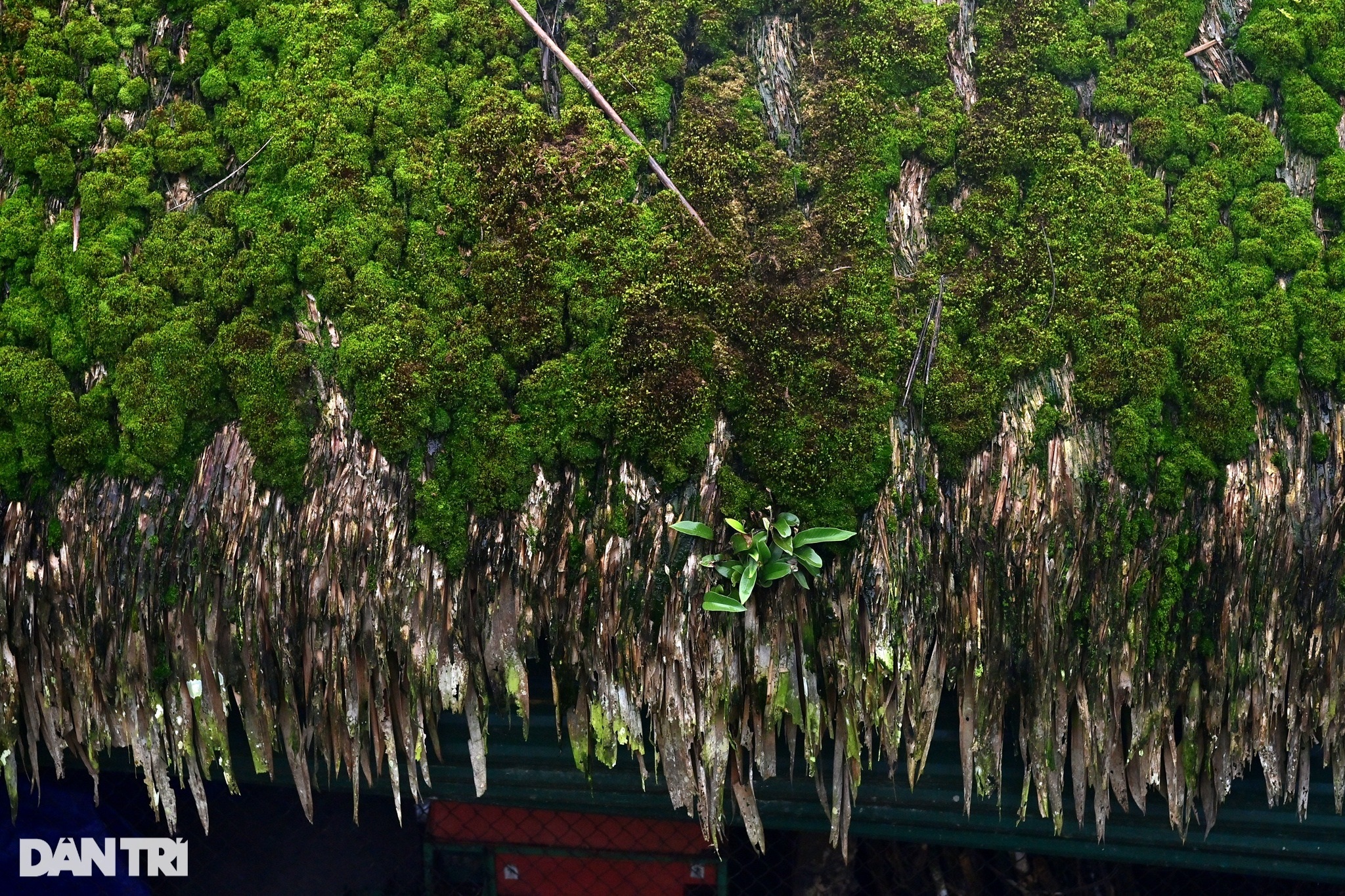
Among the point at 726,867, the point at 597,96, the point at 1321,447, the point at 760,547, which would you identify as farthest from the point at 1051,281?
the point at 726,867

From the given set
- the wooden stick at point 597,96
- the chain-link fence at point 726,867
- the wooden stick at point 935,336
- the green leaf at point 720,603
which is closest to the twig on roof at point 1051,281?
the wooden stick at point 935,336

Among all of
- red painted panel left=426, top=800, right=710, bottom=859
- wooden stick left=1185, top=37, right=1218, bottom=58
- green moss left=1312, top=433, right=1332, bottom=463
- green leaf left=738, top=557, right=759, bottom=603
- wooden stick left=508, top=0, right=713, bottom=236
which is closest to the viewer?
green leaf left=738, top=557, right=759, bottom=603

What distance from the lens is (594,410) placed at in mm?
3186

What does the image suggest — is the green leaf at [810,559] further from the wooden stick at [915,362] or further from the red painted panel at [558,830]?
the red painted panel at [558,830]

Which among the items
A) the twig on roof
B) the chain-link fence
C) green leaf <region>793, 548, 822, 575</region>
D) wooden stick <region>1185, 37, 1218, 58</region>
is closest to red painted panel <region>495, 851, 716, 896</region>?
the chain-link fence

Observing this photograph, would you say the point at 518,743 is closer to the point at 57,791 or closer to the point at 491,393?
the point at 491,393

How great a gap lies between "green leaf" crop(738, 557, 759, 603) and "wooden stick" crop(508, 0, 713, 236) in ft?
3.74

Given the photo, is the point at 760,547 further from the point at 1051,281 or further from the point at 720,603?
the point at 1051,281

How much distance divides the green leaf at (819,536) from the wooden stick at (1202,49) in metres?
2.25

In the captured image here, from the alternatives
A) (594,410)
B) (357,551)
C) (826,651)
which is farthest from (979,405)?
(357,551)

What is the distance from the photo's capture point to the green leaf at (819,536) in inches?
120

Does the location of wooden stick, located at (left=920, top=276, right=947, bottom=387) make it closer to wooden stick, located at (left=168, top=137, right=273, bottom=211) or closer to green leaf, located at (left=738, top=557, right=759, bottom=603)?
green leaf, located at (left=738, top=557, right=759, bottom=603)

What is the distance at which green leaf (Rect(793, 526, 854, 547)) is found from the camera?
3.05 metres

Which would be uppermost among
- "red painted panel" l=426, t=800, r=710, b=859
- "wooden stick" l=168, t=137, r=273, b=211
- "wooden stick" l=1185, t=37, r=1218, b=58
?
"wooden stick" l=1185, t=37, r=1218, b=58
